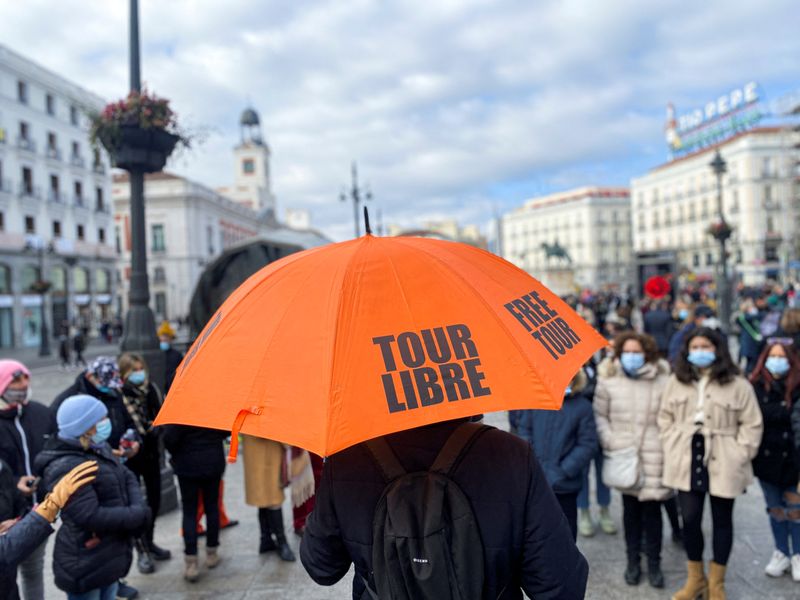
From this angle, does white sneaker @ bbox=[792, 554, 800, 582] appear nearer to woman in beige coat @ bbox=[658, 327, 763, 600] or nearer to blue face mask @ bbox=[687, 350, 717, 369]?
woman in beige coat @ bbox=[658, 327, 763, 600]

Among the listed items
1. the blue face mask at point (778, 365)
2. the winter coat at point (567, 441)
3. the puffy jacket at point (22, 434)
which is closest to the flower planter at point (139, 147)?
the puffy jacket at point (22, 434)

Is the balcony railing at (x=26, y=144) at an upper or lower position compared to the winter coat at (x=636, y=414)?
upper

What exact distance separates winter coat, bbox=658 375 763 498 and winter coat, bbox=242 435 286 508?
8.85ft

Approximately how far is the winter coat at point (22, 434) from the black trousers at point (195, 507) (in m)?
0.97

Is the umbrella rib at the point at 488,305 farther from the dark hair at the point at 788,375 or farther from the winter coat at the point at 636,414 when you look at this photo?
the dark hair at the point at 788,375

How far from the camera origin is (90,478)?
2.71 metres

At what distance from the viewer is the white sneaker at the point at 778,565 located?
392 centimetres

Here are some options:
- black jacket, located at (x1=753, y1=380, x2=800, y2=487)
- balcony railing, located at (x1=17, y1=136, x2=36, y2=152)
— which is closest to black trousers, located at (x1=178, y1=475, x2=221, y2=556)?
black jacket, located at (x1=753, y1=380, x2=800, y2=487)

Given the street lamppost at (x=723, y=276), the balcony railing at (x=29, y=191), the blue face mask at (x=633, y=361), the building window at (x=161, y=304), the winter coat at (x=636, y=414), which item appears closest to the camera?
the winter coat at (x=636, y=414)

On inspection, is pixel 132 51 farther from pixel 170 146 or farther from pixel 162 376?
pixel 162 376

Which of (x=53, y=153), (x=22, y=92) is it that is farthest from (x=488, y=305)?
(x=53, y=153)

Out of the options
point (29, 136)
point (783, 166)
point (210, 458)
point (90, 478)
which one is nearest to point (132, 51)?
point (210, 458)

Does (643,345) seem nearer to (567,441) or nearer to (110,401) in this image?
(567,441)

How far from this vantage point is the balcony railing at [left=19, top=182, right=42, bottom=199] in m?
37.2
